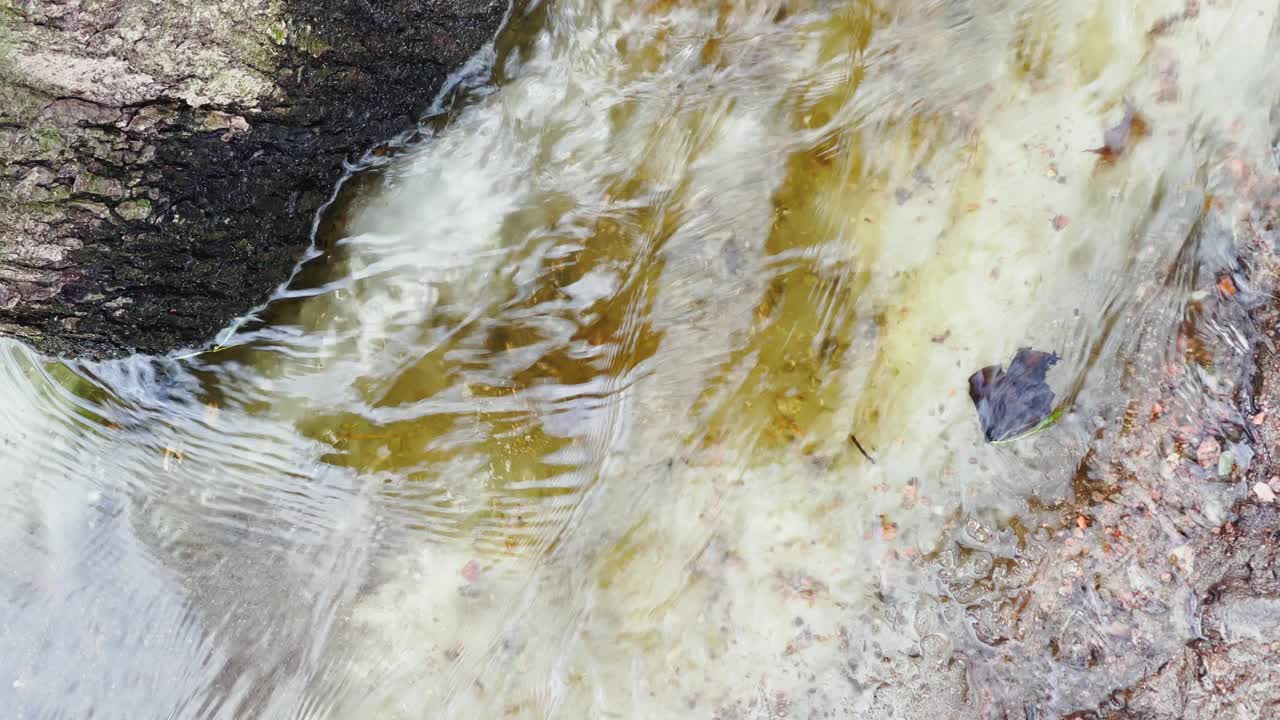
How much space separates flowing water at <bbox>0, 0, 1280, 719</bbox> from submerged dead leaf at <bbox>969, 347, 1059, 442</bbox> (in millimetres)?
64

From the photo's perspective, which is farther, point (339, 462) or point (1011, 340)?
point (339, 462)

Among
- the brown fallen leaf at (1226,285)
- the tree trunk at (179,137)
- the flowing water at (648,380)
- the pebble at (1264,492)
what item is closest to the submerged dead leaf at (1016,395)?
the flowing water at (648,380)

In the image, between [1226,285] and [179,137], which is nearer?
[179,137]

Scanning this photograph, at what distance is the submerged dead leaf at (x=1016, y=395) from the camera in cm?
287

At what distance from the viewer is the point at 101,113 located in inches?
86.0

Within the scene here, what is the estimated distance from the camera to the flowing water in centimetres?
283

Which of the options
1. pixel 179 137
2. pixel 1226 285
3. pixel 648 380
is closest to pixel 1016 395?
pixel 1226 285

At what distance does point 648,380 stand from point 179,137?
1.93 metres

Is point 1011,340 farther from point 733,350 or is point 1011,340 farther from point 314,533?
point 314,533

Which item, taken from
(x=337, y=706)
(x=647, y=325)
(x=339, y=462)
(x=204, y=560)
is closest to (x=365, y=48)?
(x=647, y=325)

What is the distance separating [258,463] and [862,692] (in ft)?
9.31

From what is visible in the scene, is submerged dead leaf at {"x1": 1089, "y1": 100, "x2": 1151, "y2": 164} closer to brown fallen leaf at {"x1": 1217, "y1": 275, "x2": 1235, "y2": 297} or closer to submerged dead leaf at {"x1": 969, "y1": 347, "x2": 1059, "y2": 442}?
brown fallen leaf at {"x1": 1217, "y1": 275, "x2": 1235, "y2": 297}

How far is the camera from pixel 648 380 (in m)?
3.00

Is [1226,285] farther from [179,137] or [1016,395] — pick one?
[179,137]
